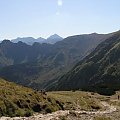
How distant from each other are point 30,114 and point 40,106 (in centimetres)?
441

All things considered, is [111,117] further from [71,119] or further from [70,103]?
[70,103]

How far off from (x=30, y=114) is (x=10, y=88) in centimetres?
1006

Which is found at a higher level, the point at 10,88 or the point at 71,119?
the point at 10,88

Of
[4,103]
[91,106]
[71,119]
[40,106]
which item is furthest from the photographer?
[91,106]

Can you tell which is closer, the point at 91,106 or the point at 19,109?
the point at 19,109

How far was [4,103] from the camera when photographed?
161 ft

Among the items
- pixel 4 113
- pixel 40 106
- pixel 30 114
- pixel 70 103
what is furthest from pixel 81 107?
pixel 4 113

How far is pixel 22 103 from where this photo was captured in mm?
51875

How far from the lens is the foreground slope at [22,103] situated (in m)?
48.3

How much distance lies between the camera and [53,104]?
56.2m

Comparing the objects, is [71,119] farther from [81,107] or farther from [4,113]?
[81,107]

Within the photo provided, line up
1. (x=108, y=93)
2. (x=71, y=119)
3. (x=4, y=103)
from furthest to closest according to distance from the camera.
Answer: (x=108, y=93)
(x=4, y=103)
(x=71, y=119)

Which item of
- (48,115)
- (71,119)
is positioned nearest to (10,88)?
(48,115)

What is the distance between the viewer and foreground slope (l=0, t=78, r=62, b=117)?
48312mm
